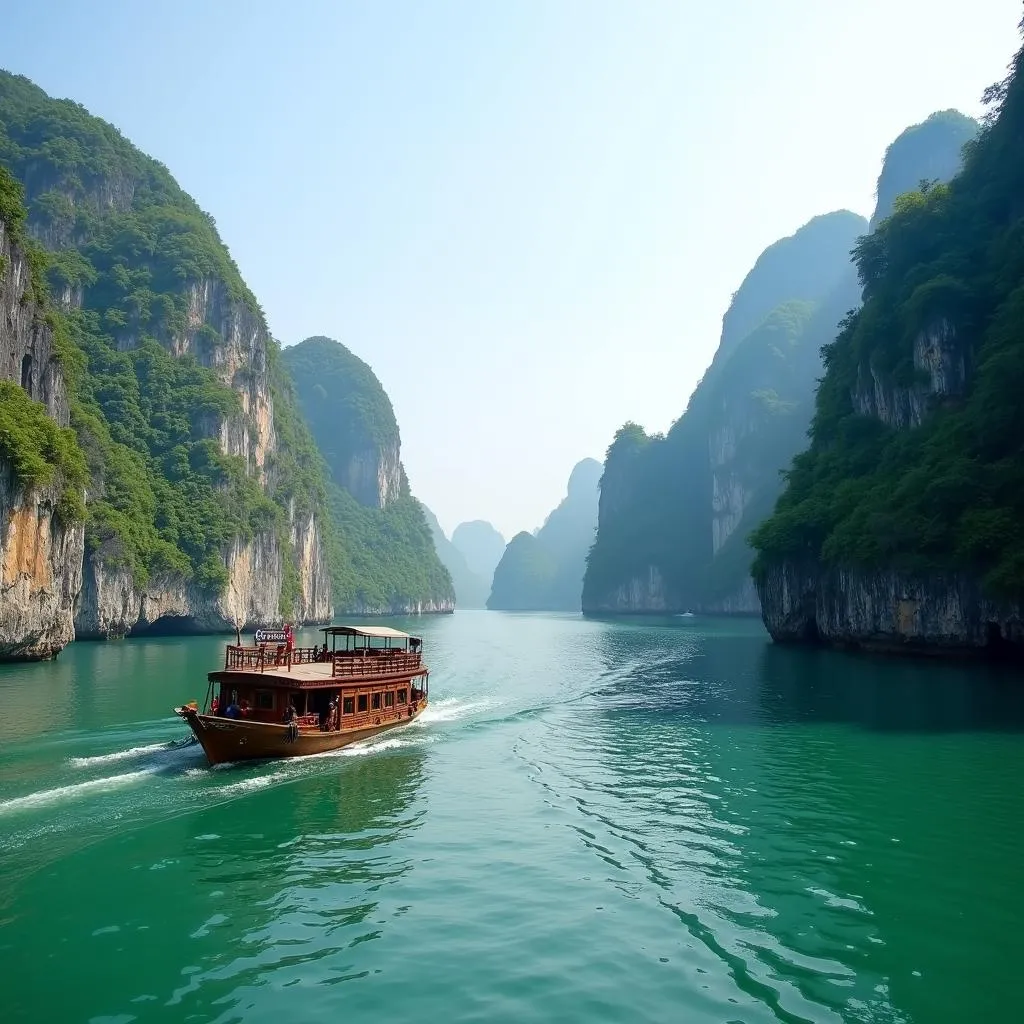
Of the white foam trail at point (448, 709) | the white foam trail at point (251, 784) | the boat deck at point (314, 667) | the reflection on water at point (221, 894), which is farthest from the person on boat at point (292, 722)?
the white foam trail at point (448, 709)

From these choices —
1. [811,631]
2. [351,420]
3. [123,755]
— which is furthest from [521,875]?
[351,420]

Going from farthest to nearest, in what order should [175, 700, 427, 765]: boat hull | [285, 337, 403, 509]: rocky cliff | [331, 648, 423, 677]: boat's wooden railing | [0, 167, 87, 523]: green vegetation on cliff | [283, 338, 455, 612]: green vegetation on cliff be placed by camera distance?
[285, 337, 403, 509]: rocky cliff → [283, 338, 455, 612]: green vegetation on cliff → [0, 167, 87, 523]: green vegetation on cliff → [331, 648, 423, 677]: boat's wooden railing → [175, 700, 427, 765]: boat hull

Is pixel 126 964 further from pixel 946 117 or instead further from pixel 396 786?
pixel 946 117

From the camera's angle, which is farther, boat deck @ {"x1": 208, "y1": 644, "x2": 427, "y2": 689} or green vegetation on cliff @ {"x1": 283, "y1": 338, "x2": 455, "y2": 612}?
green vegetation on cliff @ {"x1": 283, "y1": 338, "x2": 455, "y2": 612}

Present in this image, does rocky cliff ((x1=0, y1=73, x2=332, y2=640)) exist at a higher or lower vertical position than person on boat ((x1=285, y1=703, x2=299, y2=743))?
higher

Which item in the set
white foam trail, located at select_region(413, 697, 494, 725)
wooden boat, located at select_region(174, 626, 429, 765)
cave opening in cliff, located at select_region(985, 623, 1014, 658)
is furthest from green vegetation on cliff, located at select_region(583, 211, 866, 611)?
wooden boat, located at select_region(174, 626, 429, 765)

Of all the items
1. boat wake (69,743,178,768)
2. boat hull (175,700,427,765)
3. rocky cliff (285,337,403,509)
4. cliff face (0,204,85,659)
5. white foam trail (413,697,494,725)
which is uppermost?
rocky cliff (285,337,403,509)

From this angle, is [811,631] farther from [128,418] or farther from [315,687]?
[128,418]

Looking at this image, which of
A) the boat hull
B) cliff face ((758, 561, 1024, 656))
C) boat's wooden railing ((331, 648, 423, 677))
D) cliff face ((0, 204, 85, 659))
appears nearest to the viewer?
the boat hull

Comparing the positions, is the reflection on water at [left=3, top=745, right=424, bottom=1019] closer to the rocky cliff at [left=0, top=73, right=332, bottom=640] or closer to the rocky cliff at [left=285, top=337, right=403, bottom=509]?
the rocky cliff at [left=0, top=73, right=332, bottom=640]
